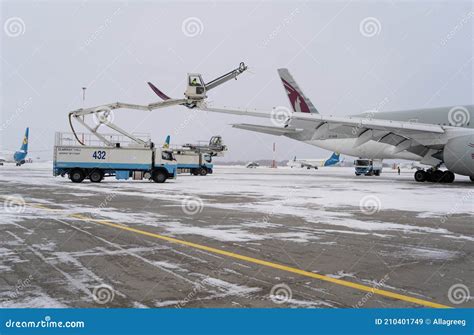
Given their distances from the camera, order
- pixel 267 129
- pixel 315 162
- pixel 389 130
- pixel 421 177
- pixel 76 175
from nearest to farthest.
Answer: pixel 389 130
pixel 76 175
pixel 421 177
pixel 267 129
pixel 315 162

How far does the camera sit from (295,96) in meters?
39.2

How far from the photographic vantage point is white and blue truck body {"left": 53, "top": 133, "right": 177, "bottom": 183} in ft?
86.5

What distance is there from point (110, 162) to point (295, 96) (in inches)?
765

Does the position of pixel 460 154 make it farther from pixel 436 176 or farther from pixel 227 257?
pixel 227 257

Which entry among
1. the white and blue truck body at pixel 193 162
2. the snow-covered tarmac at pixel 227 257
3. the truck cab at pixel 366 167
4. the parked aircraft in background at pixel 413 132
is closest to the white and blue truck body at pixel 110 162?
the parked aircraft in background at pixel 413 132

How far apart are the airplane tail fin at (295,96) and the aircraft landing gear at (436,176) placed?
12.5 m

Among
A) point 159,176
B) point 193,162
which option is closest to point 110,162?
point 159,176

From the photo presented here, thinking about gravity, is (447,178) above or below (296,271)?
above

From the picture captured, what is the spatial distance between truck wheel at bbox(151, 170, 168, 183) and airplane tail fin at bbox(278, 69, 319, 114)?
16320 mm

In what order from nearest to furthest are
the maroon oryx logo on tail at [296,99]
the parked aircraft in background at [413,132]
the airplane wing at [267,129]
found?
the parked aircraft in background at [413,132] → the airplane wing at [267,129] → the maroon oryx logo on tail at [296,99]

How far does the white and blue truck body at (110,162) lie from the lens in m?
26.4

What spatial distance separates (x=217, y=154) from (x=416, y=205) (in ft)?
122

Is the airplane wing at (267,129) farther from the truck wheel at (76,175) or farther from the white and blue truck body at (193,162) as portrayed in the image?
the truck wheel at (76,175)

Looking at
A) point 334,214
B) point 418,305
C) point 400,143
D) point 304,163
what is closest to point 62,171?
point 334,214
